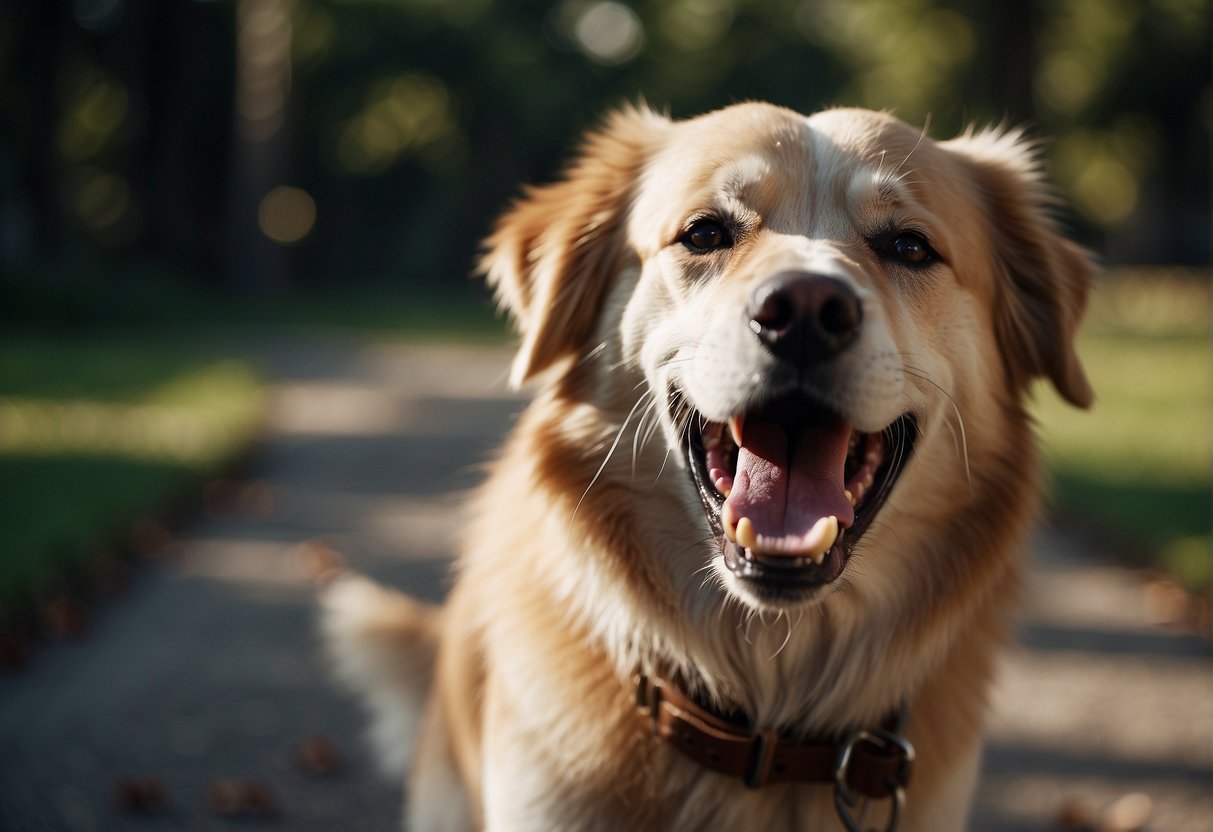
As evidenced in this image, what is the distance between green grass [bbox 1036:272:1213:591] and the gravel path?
34 cm

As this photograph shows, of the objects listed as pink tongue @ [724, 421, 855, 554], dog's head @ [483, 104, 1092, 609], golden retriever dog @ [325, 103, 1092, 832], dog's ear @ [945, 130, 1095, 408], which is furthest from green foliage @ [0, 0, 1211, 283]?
pink tongue @ [724, 421, 855, 554]

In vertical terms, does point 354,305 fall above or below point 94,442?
below

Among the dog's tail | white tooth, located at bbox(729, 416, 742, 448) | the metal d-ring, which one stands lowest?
the dog's tail

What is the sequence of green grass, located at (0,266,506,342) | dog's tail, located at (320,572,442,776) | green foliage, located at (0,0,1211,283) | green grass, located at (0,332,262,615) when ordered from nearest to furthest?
1. dog's tail, located at (320,572,442,776)
2. green grass, located at (0,332,262,615)
3. green grass, located at (0,266,506,342)
4. green foliage, located at (0,0,1211,283)

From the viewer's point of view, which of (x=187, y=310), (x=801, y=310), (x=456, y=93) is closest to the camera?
(x=801, y=310)

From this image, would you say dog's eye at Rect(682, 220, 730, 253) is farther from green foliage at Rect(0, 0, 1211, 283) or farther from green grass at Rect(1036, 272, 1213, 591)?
green foliage at Rect(0, 0, 1211, 283)

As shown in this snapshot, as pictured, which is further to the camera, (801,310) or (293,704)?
(293,704)

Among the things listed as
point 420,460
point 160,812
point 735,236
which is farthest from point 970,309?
point 420,460

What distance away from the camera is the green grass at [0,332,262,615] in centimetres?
514

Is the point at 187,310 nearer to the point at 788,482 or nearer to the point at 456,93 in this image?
the point at 456,93

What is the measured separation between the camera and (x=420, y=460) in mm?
8406

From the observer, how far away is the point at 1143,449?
A: 8.13 m

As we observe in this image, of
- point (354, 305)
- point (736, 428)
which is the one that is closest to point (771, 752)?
point (736, 428)

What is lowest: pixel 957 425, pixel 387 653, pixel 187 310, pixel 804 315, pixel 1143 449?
pixel 187 310
